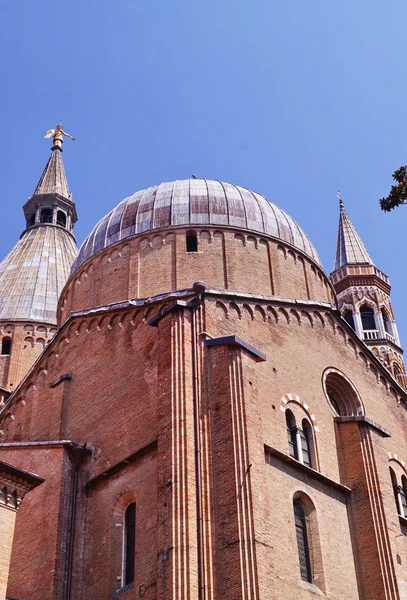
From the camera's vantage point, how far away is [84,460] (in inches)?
804

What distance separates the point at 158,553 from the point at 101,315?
7.95 m

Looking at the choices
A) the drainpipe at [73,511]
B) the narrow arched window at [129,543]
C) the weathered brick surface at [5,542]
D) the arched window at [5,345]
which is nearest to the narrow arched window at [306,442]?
the narrow arched window at [129,543]

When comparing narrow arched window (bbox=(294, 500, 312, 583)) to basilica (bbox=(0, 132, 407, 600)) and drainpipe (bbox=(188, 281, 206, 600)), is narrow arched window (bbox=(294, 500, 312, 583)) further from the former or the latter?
drainpipe (bbox=(188, 281, 206, 600))

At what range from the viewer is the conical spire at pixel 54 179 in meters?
51.8

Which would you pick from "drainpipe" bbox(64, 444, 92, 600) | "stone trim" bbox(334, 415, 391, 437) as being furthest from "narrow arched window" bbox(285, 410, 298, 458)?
"drainpipe" bbox(64, 444, 92, 600)

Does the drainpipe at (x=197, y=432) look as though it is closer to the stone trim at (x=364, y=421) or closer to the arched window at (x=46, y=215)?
the stone trim at (x=364, y=421)

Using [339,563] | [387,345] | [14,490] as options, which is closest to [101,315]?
[14,490]

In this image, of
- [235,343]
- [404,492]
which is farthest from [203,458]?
[404,492]

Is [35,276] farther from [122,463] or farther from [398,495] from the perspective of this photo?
[398,495]

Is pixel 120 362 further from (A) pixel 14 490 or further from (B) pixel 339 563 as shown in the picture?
(B) pixel 339 563

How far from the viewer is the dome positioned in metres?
26.6

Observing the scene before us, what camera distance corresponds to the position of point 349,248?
159ft

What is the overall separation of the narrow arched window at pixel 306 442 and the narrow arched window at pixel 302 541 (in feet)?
4.16

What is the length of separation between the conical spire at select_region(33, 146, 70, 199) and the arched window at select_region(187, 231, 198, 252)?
88.0ft
